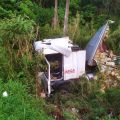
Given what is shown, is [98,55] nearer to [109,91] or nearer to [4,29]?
[109,91]

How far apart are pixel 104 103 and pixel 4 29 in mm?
2724

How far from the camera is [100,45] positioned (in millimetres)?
9344

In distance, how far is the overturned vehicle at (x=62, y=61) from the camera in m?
8.36

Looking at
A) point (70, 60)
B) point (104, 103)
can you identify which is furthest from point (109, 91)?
point (70, 60)

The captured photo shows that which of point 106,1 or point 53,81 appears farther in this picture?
→ point 106,1

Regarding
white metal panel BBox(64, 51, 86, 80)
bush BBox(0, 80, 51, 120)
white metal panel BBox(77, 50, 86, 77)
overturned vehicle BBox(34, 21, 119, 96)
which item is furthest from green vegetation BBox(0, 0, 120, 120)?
white metal panel BBox(77, 50, 86, 77)

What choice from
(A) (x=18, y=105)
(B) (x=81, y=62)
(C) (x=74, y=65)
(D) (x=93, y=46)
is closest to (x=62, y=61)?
(C) (x=74, y=65)

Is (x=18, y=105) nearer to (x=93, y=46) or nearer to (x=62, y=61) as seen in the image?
(x=62, y=61)

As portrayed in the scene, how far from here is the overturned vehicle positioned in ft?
27.4

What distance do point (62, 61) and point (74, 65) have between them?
0.29 meters

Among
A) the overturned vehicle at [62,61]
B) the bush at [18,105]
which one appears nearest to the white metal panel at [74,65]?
the overturned vehicle at [62,61]

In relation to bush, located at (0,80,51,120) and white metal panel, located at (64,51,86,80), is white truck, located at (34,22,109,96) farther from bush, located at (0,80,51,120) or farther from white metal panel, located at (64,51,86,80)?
bush, located at (0,80,51,120)

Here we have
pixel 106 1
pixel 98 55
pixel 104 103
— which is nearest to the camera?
pixel 104 103

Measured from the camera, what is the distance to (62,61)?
8523 millimetres
